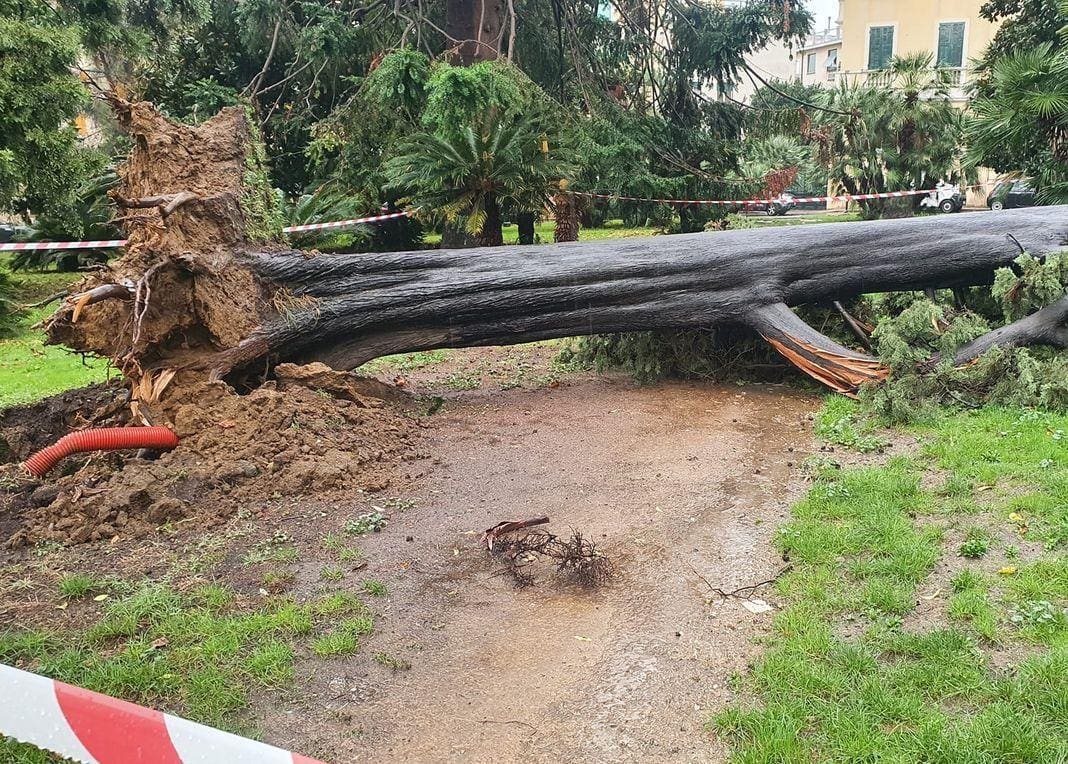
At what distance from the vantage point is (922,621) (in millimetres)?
3082

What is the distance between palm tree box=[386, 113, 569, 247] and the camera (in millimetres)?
A: 11992

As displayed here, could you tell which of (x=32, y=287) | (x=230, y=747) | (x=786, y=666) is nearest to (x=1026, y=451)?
(x=786, y=666)

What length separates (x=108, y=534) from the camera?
Answer: 4062 millimetres

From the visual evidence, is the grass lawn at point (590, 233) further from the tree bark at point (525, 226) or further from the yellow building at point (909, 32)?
the yellow building at point (909, 32)

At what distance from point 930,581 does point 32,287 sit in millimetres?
13970

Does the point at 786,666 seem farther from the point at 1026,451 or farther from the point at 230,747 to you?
the point at 1026,451

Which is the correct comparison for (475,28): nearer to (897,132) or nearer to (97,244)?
(97,244)

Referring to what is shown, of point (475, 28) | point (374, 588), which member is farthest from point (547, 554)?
point (475, 28)

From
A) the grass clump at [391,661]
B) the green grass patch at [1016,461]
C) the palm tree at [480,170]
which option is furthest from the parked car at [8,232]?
the green grass patch at [1016,461]

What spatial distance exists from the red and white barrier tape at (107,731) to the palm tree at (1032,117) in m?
11.6

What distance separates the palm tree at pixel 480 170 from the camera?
11992mm

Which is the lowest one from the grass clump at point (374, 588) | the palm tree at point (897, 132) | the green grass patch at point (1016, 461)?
the grass clump at point (374, 588)

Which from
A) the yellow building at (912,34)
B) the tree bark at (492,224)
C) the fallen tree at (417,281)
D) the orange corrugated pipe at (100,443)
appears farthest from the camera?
the yellow building at (912,34)

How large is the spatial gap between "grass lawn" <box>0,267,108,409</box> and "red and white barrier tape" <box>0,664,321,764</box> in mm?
4339
